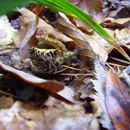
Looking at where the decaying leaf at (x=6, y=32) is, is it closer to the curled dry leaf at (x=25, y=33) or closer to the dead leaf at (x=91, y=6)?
the curled dry leaf at (x=25, y=33)

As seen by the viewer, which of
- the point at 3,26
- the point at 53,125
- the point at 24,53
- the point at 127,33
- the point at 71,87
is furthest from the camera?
the point at 127,33

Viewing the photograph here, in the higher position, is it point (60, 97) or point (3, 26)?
point (60, 97)

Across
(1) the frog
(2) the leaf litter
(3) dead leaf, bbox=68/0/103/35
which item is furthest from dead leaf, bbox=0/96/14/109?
(3) dead leaf, bbox=68/0/103/35

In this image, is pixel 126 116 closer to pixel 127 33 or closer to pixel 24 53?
pixel 24 53

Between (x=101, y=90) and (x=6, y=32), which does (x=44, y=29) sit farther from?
(x=101, y=90)

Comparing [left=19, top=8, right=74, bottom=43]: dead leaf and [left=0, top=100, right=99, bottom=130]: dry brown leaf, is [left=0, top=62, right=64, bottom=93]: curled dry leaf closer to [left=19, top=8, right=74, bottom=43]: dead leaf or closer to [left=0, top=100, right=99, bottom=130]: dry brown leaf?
[left=0, top=100, right=99, bottom=130]: dry brown leaf

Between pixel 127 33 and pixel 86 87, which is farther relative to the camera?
pixel 127 33

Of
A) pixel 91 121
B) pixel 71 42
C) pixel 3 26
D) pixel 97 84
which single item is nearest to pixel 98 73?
pixel 97 84
